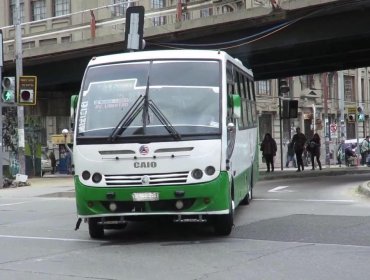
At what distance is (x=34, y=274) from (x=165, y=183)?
252cm

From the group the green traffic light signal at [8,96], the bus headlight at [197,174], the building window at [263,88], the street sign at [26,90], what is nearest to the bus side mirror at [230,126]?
the bus headlight at [197,174]

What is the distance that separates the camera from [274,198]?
16.3m

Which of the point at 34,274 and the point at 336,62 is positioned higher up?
the point at 336,62

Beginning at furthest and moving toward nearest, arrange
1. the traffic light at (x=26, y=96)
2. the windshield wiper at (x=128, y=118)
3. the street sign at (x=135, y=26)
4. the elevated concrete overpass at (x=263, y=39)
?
the traffic light at (x=26, y=96) → the elevated concrete overpass at (x=263, y=39) → the street sign at (x=135, y=26) → the windshield wiper at (x=128, y=118)

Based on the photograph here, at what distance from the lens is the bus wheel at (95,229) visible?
1010 centimetres

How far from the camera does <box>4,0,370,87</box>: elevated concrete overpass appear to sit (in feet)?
70.4

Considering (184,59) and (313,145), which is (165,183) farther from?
(313,145)

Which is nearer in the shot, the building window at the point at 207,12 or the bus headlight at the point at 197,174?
the bus headlight at the point at 197,174

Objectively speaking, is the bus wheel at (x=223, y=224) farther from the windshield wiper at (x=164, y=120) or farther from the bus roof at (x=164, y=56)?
the bus roof at (x=164, y=56)

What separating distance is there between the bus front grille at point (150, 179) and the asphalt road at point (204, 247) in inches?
38.1

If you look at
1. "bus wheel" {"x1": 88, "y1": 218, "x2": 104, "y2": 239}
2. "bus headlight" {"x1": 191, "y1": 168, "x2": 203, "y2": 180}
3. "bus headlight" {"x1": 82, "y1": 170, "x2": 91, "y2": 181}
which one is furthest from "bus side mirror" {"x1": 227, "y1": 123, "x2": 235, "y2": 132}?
"bus wheel" {"x1": 88, "y1": 218, "x2": 104, "y2": 239}

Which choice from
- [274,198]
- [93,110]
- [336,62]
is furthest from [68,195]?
[336,62]

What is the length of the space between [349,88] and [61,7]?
3249 cm

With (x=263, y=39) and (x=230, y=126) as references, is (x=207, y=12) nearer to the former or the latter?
(x=263, y=39)
